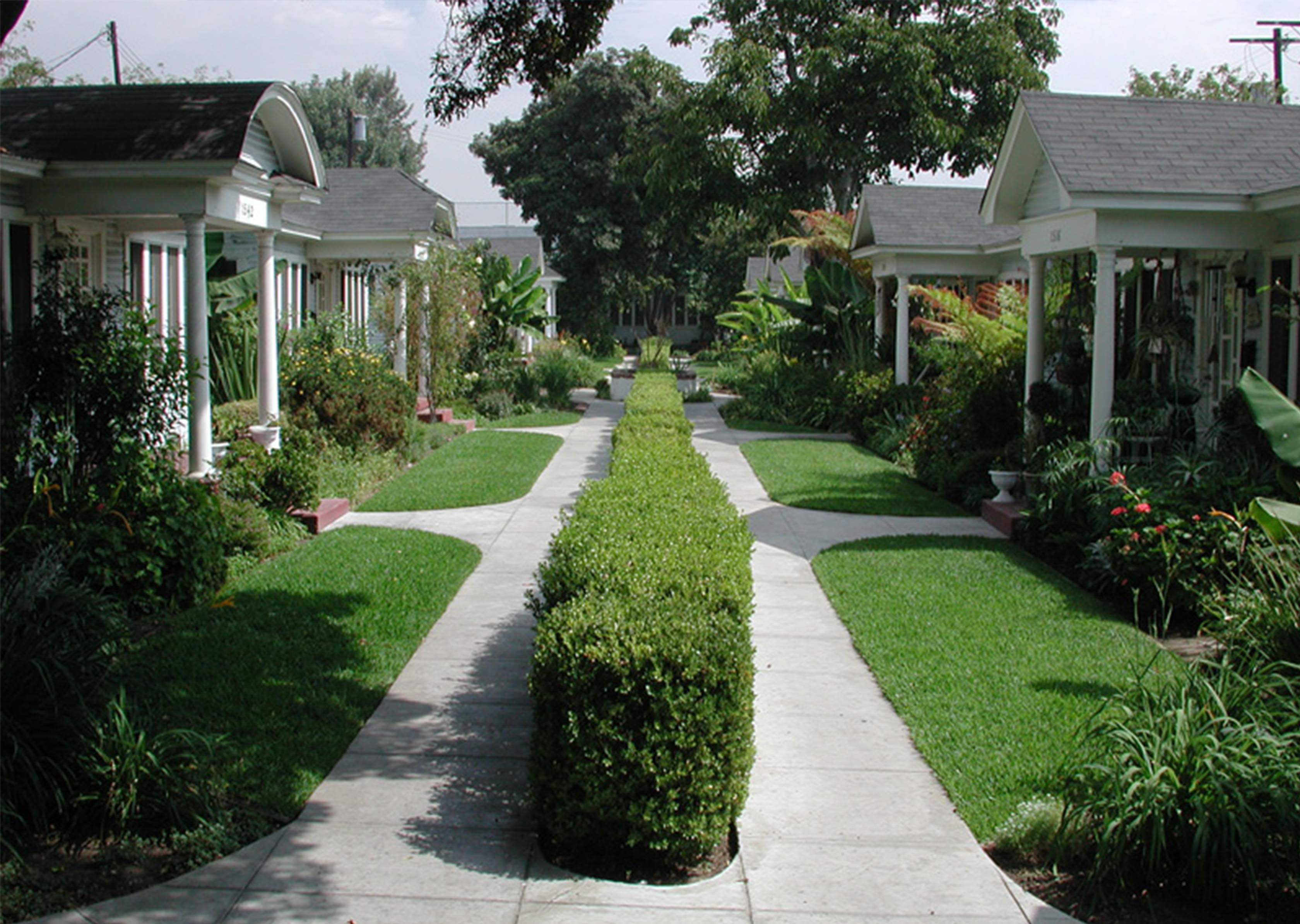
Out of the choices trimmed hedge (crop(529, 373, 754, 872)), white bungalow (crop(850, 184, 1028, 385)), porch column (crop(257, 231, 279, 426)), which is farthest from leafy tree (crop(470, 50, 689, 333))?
trimmed hedge (crop(529, 373, 754, 872))

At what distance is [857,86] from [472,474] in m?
22.0

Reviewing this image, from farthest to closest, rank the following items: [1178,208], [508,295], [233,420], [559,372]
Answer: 1. [559,372]
2. [508,295]
3. [233,420]
4. [1178,208]

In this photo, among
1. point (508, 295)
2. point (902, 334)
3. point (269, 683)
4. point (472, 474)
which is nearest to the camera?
point (269, 683)

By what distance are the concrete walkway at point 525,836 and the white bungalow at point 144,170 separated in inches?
178

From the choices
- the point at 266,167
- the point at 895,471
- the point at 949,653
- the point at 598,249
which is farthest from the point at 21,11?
the point at 598,249

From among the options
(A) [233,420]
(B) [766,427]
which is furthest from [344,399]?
(B) [766,427]

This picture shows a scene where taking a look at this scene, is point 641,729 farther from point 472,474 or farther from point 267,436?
point 472,474

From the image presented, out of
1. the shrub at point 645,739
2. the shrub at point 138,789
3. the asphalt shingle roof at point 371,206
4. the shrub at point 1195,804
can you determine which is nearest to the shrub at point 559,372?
the asphalt shingle roof at point 371,206

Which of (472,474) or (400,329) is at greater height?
(400,329)

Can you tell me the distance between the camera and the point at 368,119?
2847 inches

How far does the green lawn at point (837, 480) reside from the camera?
1379 centimetres

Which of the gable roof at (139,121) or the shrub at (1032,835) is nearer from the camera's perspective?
the shrub at (1032,835)

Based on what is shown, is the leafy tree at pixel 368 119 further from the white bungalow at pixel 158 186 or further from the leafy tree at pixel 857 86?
the white bungalow at pixel 158 186

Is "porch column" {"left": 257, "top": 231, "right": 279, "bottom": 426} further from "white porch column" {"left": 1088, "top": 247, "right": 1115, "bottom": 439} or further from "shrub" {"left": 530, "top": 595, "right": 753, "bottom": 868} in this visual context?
"shrub" {"left": 530, "top": 595, "right": 753, "bottom": 868}
